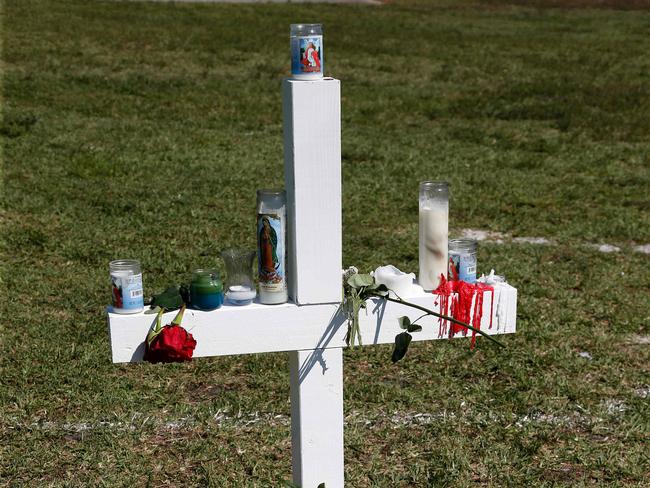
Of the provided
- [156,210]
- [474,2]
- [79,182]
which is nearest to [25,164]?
[79,182]

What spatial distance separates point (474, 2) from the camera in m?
25.3

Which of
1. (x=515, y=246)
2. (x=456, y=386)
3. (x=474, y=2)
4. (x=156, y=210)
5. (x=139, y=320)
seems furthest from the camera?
(x=474, y=2)

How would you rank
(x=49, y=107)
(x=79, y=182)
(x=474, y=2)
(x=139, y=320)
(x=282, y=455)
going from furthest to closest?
(x=474, y=2) < (x=49, y=107) < (x=79, y=182) < (x=282, y=455) < (x=139, y=320)

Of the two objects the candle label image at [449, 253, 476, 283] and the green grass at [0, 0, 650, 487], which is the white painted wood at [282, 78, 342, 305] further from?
the green grass at [0, 0, 650, 487]

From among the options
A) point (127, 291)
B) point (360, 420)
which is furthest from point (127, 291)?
point (360, 420)

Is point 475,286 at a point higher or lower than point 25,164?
higher

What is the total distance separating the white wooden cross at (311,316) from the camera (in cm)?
267

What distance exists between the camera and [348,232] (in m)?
7.06

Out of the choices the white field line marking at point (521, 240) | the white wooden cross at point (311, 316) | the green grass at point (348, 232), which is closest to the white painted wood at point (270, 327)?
the white wooden cross at point (311, 316)

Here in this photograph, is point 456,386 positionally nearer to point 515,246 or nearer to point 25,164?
point 515,246

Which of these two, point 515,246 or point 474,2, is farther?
point 474,2

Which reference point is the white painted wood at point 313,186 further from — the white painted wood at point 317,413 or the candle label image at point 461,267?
the candle label image at point 461,267

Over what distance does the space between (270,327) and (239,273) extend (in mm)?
197

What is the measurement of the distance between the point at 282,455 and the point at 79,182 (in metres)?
4.85
